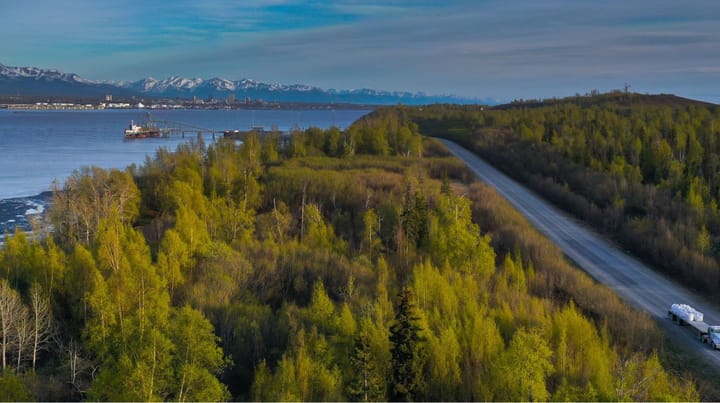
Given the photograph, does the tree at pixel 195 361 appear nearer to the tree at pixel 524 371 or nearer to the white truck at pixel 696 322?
the tree at pixel 524 371

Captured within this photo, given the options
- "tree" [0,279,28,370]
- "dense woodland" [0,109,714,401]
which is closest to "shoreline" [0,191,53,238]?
"dense woodland" [0,109,714,401]

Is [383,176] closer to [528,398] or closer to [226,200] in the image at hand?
[226,200]

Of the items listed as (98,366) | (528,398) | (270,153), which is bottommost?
(98,366)

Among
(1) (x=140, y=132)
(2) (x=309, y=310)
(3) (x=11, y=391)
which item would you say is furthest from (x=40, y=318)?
(1) (x=140, y=132)

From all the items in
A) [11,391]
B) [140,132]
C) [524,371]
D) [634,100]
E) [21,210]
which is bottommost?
[21,210]

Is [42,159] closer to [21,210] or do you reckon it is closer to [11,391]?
[21,210]

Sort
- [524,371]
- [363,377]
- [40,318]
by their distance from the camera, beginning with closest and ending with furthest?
[524,371] → [363,377] → [40,318]

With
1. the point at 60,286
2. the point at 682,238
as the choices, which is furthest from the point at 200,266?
the point at 682,238
